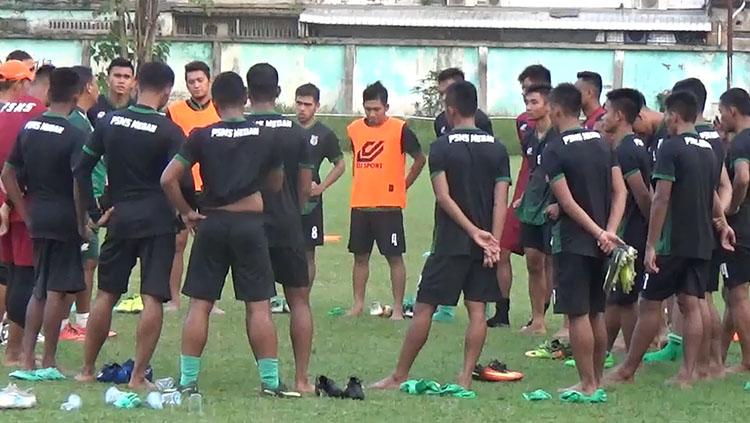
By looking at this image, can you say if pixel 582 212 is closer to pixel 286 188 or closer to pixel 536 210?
pixel 286 188

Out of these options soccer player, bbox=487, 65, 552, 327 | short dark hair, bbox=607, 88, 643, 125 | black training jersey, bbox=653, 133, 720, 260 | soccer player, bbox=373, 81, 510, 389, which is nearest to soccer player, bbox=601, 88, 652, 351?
short dark hair, bbox=607, 88, 643, 125

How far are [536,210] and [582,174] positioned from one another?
273 cm

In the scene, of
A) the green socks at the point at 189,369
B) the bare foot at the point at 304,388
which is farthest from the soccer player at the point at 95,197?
the bare foot at the point at 304,388

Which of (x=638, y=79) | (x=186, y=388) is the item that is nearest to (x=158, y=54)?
(x=186, y=388)

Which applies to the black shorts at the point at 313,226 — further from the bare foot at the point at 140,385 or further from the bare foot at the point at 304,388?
the bare foot at the point at 140,385

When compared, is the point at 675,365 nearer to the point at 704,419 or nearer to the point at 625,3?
the point at 704,419

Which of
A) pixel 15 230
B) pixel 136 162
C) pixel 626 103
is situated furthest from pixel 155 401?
pixel 626 103

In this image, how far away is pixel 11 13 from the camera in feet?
150

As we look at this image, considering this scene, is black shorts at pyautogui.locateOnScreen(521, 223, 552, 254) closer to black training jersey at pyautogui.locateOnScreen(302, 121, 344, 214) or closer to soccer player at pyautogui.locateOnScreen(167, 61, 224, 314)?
black training jersey at pyautogui.locateOnScreen(302, 121, 344, 214)

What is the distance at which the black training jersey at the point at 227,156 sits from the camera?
8789 mm

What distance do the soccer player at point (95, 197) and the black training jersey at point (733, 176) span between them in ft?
14.8

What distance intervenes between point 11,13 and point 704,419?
40.1 m

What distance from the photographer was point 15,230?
1009cm

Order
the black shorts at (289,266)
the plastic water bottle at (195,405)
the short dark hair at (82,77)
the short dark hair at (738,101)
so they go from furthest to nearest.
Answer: the short dark hair at (738,101) → the short dark hair at (82,77) → the black shorts at (289,266) → the plastic water bottle at (195,405)
